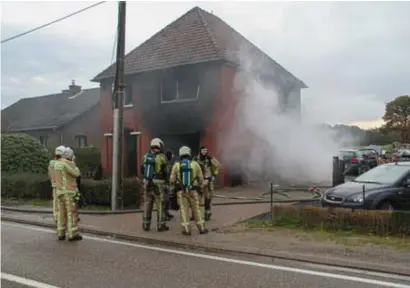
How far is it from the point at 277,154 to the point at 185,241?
510 inches

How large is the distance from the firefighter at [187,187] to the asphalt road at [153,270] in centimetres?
111

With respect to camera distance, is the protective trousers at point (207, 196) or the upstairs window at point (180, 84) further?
the upstairs window at point (180, 84)

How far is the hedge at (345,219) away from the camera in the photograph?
852 cm

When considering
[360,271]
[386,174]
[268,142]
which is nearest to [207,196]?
[386,174]

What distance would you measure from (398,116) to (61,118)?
35.1m

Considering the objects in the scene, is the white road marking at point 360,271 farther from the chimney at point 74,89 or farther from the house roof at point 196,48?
the chimney at point 74,89

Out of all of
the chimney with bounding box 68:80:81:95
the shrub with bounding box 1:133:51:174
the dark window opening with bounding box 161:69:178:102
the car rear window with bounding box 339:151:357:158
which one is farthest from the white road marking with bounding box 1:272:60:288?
the chimney with bounding box 68:80:81:95

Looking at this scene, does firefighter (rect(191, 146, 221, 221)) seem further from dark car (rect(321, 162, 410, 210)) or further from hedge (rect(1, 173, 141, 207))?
hedge (rect(1, 173, 141, 207))

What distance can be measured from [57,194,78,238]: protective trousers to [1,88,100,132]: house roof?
28.5 meters

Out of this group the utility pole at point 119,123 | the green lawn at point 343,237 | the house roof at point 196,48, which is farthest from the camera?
the house roof at point 196,48

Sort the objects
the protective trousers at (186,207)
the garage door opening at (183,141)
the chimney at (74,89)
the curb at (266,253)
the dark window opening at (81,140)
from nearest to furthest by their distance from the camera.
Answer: the curb at (266,253) → the protective trousers at (186,207) → the garage door opening at (183,141) → the dark window opening at (81,140) → the chimney at (74,89)

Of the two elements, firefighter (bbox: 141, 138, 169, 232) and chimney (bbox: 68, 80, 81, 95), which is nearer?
firefighter (bbox: 141, 138, 169, 232)

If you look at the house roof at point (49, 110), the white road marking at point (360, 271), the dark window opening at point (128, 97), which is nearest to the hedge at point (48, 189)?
the dark window opening at point (128, 97)

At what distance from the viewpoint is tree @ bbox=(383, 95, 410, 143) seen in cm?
5156
